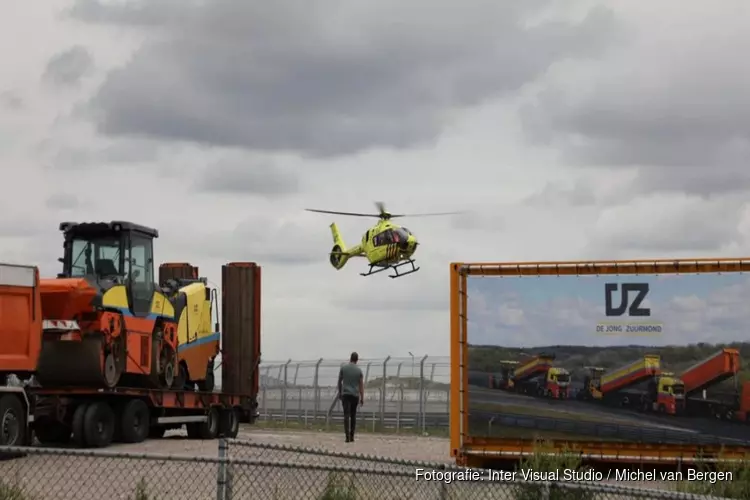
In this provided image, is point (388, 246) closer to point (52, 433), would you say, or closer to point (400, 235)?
point (400, 235)

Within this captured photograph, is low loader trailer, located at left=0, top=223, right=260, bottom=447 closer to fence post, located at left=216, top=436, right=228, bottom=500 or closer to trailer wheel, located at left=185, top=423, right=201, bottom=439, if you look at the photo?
trailer wheel, located at left=185, top=423, right=201, bottom=439

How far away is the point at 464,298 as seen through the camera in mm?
18156

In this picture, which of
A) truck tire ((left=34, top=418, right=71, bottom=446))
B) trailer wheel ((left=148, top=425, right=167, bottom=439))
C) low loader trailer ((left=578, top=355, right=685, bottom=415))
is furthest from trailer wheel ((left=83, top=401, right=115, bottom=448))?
low loader trailer ((left=578, top=355, right=685, bottom=415))

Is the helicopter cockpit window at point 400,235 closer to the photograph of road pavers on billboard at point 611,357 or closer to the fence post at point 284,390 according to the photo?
the fence post at point 284,390

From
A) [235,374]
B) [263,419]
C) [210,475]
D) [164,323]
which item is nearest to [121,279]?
[164,323]

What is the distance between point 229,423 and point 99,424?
536 cm

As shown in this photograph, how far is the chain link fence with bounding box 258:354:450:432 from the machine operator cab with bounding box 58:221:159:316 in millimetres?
12649

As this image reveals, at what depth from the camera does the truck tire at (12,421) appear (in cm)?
1825

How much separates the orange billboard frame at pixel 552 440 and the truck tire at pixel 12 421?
6372mm

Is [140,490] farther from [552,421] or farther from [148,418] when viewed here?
[148,418]

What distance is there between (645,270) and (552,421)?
2.46m

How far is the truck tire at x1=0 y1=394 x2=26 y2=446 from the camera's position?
59.9 feet

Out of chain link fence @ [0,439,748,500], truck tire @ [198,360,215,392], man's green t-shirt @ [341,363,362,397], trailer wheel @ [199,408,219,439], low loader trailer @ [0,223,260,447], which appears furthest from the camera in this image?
truck tire @ [198,360,215,392]

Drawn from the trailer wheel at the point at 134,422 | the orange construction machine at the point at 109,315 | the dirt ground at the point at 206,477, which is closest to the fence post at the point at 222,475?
the dirt ground at the point at 206,477
